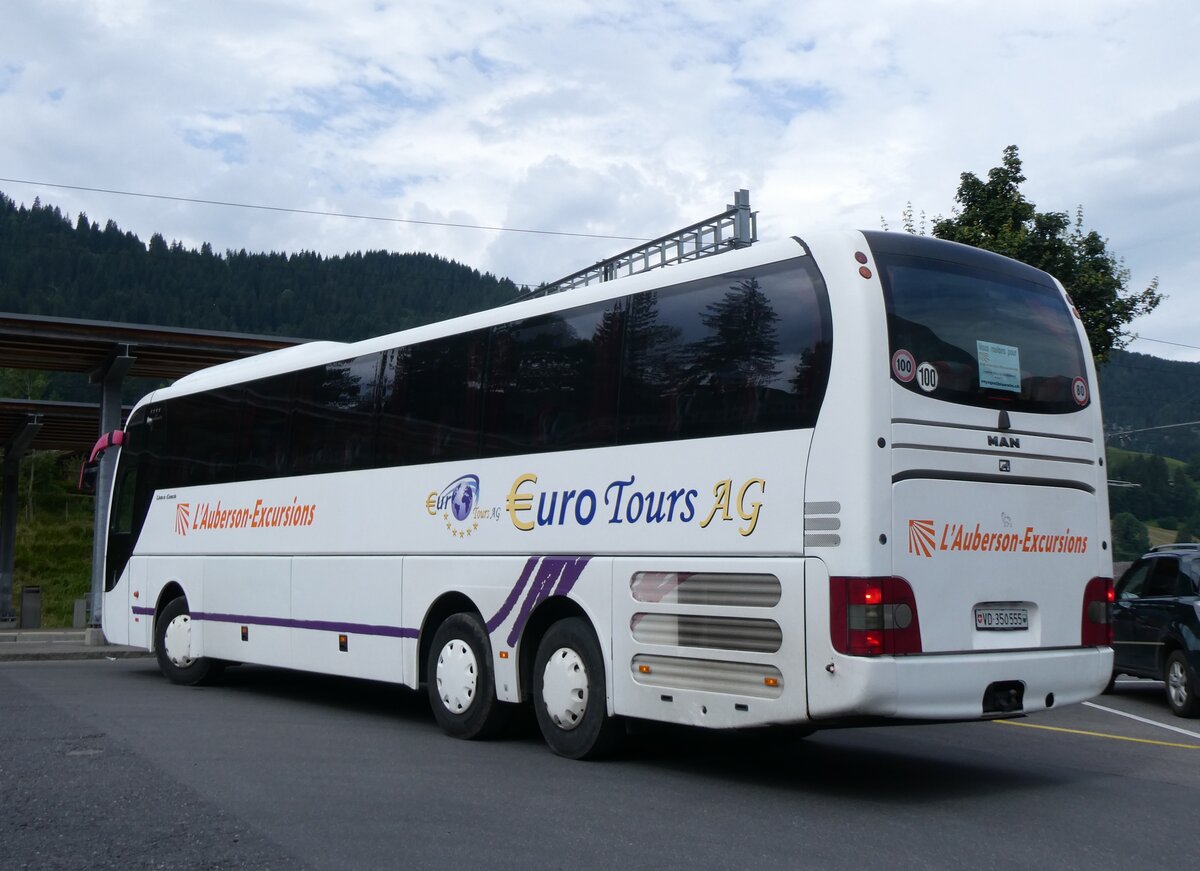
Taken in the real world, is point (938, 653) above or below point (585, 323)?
below

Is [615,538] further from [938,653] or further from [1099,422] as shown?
[1099,422]

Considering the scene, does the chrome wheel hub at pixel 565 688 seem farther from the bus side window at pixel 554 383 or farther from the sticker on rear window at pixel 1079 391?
the sticker on rear window at pixel 1079 391

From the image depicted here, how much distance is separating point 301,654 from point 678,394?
5815 mm

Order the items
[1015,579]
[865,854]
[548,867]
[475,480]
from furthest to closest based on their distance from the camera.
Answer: [475,480] → [1015,579] → [865,854] → [548,867]

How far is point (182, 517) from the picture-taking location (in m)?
15.5

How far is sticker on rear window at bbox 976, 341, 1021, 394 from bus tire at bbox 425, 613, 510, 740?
14.2 ft

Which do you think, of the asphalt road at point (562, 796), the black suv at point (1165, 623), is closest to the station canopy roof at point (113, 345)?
the asphalt road at point (562, 796)

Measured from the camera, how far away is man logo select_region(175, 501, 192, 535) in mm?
15328

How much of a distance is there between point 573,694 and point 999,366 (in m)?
3.69

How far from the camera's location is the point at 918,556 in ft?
26.0

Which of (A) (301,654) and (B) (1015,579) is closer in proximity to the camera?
(B) (1015,579)

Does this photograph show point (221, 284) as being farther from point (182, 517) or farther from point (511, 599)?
point (511, 599)

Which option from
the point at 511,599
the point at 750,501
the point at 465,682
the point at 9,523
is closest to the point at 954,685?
the point at 750,501

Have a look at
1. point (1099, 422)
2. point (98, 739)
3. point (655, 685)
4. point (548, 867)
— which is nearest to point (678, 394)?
point (655, 685)
